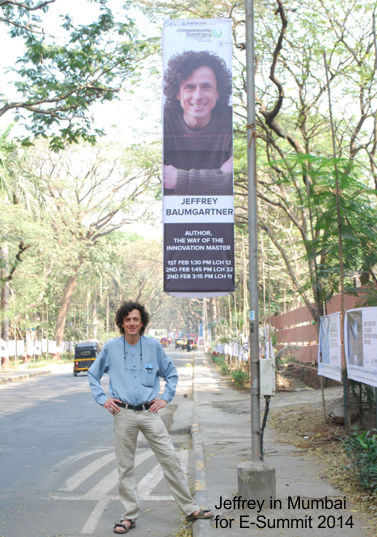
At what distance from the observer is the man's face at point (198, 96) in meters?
7.11

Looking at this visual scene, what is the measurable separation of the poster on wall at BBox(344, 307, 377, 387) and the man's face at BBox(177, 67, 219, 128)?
108 inches

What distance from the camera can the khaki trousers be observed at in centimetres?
578

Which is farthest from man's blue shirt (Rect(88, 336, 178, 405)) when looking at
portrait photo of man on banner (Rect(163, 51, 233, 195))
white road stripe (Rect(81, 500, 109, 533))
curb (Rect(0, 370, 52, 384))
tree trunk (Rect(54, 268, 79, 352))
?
tree trunk (Rect(54, 268, 79, 352))

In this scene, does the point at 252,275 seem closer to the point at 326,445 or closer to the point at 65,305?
the point at 326,445

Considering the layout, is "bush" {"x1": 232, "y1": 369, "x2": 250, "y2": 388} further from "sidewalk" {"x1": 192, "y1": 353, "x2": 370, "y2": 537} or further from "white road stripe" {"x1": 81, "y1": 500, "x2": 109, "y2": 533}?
"white road stripe" {"x1": 81, "y1": 500, "x2": 109, "y2": 533}

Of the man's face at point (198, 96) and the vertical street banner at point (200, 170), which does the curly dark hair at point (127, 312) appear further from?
the man's face at point (198, 96)

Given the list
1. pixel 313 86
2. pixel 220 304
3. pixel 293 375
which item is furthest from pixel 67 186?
pixel 313 86

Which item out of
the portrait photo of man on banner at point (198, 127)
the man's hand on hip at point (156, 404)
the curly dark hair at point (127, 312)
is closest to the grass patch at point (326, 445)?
the man's hand on hip at point (156, 404)

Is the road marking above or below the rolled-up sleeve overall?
below

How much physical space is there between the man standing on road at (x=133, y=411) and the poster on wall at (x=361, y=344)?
2.41m

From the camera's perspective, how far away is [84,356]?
34688 mm

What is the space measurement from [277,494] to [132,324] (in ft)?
7.79

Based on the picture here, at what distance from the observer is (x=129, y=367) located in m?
5.88

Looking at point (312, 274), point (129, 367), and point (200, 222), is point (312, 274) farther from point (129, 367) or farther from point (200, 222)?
point (129, 367)
